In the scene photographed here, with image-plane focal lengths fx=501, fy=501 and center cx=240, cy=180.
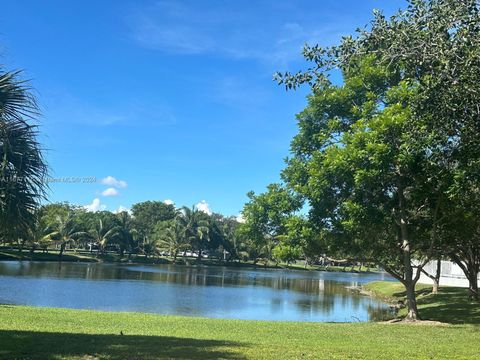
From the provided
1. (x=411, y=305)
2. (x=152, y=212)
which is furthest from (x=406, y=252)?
(x=152, y=212)

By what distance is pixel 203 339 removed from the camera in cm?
1289

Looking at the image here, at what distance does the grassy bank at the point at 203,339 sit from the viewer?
9.65 metres

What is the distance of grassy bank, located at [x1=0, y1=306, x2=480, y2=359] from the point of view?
31.7ft

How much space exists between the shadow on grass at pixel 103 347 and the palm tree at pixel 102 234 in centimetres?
7826

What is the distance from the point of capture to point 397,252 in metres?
23.7

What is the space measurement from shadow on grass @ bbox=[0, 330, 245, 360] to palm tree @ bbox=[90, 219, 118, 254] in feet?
257

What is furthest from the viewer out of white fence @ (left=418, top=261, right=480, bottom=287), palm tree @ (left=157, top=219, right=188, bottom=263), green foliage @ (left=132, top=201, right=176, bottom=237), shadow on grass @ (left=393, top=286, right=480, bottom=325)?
green foliage @ (left=132, top=201, right=176, bottom=237)

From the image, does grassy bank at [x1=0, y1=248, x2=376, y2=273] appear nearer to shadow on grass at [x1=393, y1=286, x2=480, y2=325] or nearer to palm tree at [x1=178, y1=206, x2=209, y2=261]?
palm tree at [x1=178, y1=206, x2=209, y2=261]

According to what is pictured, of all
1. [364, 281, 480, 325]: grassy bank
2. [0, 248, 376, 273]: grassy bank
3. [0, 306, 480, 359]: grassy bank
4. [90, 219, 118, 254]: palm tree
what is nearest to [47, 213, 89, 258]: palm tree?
[0, 248, 376, 273]: grassy bank

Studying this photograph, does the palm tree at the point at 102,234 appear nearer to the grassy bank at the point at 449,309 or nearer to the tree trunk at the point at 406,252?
the grassy bank at the point at 449,309

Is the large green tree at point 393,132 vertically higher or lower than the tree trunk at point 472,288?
higher

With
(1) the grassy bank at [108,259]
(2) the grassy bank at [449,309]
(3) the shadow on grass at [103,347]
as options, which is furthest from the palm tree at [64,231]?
(3) the shadow on grass at [103,347]

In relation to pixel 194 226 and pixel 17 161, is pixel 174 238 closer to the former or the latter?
pixel 194 226

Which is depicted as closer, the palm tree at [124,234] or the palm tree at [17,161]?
the palm tree at [17,161]
